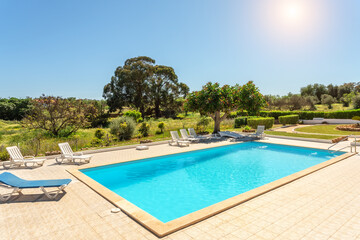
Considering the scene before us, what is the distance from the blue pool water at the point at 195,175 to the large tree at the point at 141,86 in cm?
2762

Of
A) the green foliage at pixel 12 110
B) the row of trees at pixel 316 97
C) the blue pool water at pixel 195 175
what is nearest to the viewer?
the blue pool water at pixel 195 175

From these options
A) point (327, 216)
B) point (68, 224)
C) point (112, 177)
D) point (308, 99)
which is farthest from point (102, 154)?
point (308, 99)

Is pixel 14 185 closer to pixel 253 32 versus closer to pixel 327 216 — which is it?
pixel 327 216

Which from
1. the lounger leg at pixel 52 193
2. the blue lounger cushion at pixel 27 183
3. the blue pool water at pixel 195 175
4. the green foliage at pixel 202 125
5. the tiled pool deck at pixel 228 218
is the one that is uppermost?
the green foliage at pixel 202 125

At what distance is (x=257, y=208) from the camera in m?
4.54

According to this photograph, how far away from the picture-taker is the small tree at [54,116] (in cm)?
1634

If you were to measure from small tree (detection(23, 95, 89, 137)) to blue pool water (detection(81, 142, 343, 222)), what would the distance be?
33.7 feet

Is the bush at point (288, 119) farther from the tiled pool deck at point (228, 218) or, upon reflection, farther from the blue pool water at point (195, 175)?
the tiled pool deck at point (228, 218)

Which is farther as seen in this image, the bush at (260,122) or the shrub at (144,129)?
the bush at (260,122)

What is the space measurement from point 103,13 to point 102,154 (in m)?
10.3

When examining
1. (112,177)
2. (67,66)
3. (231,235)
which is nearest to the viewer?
(231,235)

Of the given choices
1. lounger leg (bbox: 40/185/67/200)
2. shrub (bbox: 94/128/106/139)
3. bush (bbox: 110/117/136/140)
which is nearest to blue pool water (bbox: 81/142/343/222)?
lounger leg (bbox: 40/185/67/200)

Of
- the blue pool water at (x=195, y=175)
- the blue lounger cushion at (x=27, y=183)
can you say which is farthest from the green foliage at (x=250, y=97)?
the blue lounger cushion at (x=27, y=183)

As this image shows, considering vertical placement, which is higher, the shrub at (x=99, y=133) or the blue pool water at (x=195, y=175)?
the shrub at (x=99, y=133)
